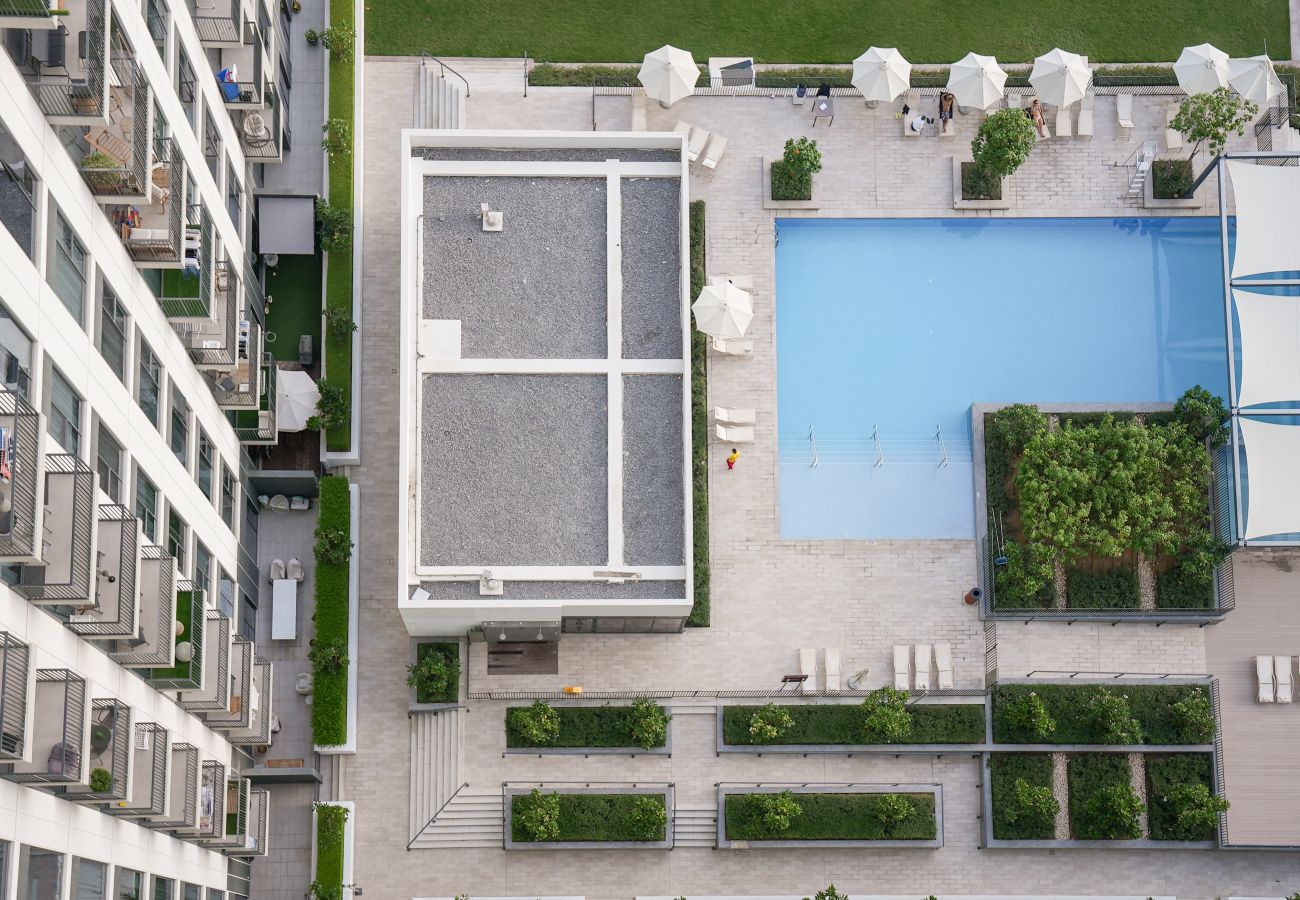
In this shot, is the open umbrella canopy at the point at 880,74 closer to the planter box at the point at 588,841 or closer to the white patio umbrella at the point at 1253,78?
the white patio umbrella at the point at 1253,78

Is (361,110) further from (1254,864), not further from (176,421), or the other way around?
(1254,864)

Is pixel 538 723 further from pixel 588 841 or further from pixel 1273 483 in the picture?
pixel 1273 483

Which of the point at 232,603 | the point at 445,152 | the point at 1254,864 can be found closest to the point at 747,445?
the point at 445,152

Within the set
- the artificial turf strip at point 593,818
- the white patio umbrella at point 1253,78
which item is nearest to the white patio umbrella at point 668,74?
the white patio umbrella at point 1253,78

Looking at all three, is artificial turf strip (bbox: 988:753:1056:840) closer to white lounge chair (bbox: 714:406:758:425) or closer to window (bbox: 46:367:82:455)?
white lounge chair (bbox: 714:406:758:425)

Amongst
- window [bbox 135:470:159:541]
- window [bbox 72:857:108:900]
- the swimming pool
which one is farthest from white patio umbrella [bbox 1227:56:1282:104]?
window [bbox 72:857:108:900]

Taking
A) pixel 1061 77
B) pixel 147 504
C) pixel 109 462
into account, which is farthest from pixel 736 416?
pixel 109 462
